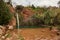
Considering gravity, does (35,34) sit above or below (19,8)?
below

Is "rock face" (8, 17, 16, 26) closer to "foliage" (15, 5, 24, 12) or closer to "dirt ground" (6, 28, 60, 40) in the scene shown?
"dirt ground" (6, 28, 60, 40)

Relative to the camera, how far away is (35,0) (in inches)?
690

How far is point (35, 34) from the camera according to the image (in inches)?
520

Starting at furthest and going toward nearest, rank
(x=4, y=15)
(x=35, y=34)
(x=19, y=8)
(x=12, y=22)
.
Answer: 1. (x=19, y=8)
2. (x=12, y=22)
3. (x=4, y=15)
4. (x=35, y=34)

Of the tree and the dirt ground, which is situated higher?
the tree

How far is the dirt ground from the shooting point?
41.0 feet

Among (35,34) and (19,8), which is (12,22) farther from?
(19,8)

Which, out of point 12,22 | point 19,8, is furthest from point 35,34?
point 19,8

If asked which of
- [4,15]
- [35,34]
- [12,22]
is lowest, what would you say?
[35,34]

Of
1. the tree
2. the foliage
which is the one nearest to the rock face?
the tree

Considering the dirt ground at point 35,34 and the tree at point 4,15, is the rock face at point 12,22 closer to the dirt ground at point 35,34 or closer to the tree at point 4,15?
the tree at point 4,15

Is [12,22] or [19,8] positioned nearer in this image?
[12,22]

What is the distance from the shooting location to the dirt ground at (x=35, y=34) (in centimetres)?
1249

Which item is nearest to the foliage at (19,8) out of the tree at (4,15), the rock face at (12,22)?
the rock face at (12,22)
